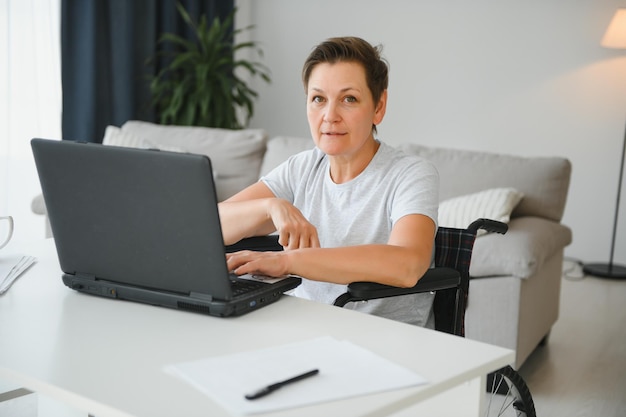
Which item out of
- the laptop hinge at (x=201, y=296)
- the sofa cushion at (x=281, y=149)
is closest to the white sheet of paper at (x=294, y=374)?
the laptop hinge at (x=201, y=296)

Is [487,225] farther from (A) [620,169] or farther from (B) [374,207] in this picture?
(A) [620,169]

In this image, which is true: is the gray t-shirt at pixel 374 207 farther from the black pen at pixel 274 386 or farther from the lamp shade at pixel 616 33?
the lamp shade at pixel 616 33

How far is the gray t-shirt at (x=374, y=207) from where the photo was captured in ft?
5.87

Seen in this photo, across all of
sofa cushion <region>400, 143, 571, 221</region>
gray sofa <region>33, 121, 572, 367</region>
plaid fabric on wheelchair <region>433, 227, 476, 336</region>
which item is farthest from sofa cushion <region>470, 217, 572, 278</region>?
plaid fabric on wheelchair <region>433, 227, 476, 336</region>

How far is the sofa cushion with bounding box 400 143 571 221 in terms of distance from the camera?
3223 millimetres

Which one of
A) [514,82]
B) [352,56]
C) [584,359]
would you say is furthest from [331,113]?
[514,82]

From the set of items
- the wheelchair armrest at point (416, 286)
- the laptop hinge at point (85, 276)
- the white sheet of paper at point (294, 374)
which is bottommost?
the wheelchair armrest at point (416, 286)

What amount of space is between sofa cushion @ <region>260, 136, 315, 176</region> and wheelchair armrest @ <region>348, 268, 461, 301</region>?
6.84 feet

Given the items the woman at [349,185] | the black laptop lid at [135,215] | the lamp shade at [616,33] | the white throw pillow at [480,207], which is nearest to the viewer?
the black laptop lid at [135,215]

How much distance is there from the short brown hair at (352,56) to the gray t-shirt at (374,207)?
0.16m

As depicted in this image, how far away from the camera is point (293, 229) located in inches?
65.9

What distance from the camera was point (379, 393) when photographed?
105cm

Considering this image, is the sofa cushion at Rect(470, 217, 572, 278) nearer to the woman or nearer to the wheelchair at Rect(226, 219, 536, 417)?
the wheelchair at Rect(226, 219, 536, 417)

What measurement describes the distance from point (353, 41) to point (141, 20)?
351 centimetres
